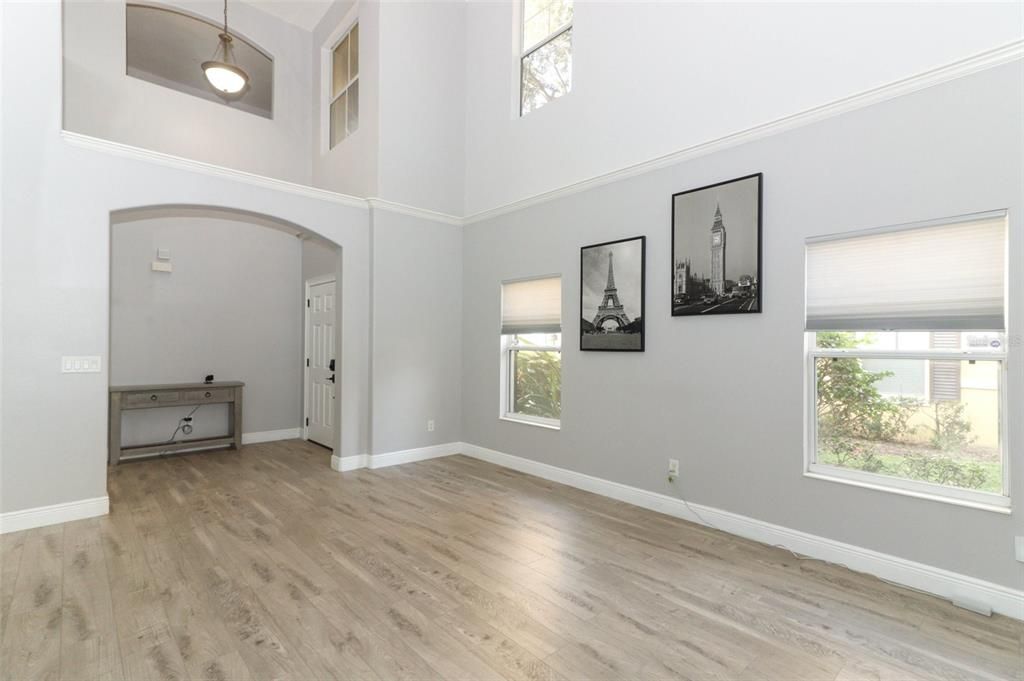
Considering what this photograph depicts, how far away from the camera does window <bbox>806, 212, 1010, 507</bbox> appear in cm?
254

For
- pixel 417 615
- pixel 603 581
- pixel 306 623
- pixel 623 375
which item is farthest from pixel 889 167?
pixel 306 623

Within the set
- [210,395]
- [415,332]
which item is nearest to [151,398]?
[210,395]

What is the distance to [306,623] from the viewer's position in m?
2.31

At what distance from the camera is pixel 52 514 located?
3525mm

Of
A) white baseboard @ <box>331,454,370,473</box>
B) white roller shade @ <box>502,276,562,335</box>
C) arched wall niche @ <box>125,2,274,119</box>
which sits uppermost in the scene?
arched wall niche @ <box>125,2,274,119</box>

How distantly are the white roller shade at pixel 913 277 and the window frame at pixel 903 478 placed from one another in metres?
0.15

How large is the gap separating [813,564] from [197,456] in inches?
242

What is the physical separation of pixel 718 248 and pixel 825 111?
39.8 inches

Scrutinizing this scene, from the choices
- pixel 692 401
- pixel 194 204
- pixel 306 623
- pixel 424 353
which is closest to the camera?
pixel 306 623

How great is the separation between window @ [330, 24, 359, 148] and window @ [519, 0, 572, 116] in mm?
2116

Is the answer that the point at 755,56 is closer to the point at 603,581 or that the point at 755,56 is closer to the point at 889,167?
the point at 889,167

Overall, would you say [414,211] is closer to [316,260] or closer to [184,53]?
[316,260]

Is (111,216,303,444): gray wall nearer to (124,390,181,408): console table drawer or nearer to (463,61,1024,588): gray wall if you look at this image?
(124,390,181,408): console table drawer

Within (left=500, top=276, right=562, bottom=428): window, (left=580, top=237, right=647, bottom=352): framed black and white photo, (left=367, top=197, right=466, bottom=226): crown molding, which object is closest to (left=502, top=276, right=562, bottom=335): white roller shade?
(left=500, top=276, right=562, bottom=428): window
